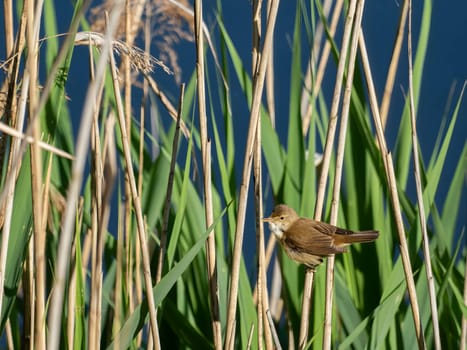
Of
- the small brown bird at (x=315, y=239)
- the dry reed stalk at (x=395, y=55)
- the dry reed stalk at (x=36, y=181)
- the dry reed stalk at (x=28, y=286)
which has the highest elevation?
the dry reed stalk at (x=395, y=55)

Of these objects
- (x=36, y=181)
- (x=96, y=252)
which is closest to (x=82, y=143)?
(x=36, y=181)

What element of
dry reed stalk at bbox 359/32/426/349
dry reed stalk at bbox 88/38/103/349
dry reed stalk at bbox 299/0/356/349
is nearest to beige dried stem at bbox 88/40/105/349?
dry reed stalk at bbox 88/38/103/349

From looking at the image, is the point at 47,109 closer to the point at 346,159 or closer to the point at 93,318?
the point at 93,318

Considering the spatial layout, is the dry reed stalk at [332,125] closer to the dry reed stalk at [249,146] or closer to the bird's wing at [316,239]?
the bird's wing at [316,239]

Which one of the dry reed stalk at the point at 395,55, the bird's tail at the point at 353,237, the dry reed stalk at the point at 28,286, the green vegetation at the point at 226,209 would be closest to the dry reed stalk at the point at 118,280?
the green vegetation at the point at 226,209

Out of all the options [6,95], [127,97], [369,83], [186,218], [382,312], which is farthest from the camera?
[186,218]

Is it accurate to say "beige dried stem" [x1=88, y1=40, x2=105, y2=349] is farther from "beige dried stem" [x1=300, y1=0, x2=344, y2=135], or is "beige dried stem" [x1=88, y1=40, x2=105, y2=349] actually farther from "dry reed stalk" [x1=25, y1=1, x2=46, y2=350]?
"beige dried stem" [x1=300, y1=0, x2=344, y2=135]

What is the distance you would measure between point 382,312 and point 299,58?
59cm

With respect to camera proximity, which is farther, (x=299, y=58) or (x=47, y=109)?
(x=299, y=58)

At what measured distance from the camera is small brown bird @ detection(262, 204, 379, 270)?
1.46m

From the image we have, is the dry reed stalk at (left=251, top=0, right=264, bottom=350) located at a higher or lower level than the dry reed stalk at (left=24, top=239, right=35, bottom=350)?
higher

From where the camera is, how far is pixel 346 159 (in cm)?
193

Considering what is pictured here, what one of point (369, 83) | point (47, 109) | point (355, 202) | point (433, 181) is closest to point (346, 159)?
point (355, 202)

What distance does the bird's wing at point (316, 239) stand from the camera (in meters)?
1.45
